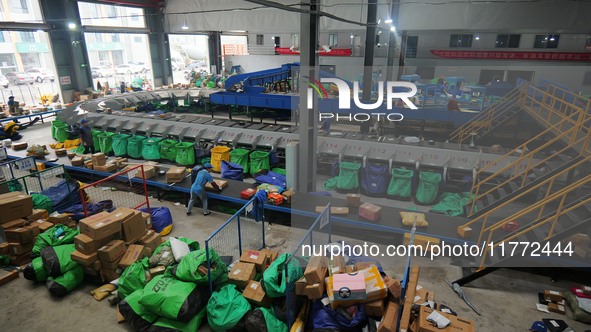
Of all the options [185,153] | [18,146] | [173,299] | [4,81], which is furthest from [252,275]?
[4,81]

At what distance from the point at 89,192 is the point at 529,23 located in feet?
57.3

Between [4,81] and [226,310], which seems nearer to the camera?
[226,310]

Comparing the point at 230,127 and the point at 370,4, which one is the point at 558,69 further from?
the point at 230,127

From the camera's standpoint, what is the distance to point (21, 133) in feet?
46.8

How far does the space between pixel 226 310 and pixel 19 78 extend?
29135mm

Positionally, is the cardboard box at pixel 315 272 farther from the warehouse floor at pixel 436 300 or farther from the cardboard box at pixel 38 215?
the cardboard box at pixel 38 215

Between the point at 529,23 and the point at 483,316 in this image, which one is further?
the point at 529,23

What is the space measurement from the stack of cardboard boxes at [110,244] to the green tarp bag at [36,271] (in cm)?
64

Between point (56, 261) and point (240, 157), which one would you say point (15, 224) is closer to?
point (56, 261)

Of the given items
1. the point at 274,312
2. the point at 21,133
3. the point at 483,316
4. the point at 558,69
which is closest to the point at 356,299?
the point at 274,312

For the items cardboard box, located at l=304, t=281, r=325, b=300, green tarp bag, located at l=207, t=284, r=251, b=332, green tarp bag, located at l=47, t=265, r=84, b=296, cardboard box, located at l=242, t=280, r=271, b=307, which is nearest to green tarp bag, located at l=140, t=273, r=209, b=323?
green tarp bag, located at l=207, t=284, r=251, b=332

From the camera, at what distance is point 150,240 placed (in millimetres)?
5922

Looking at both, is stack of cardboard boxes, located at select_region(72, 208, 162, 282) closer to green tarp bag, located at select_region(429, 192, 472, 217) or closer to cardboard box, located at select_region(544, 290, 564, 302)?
green tarp bag, located at select_region(429, 192, 472, 217)

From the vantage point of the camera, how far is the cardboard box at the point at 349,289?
12.4 ft
